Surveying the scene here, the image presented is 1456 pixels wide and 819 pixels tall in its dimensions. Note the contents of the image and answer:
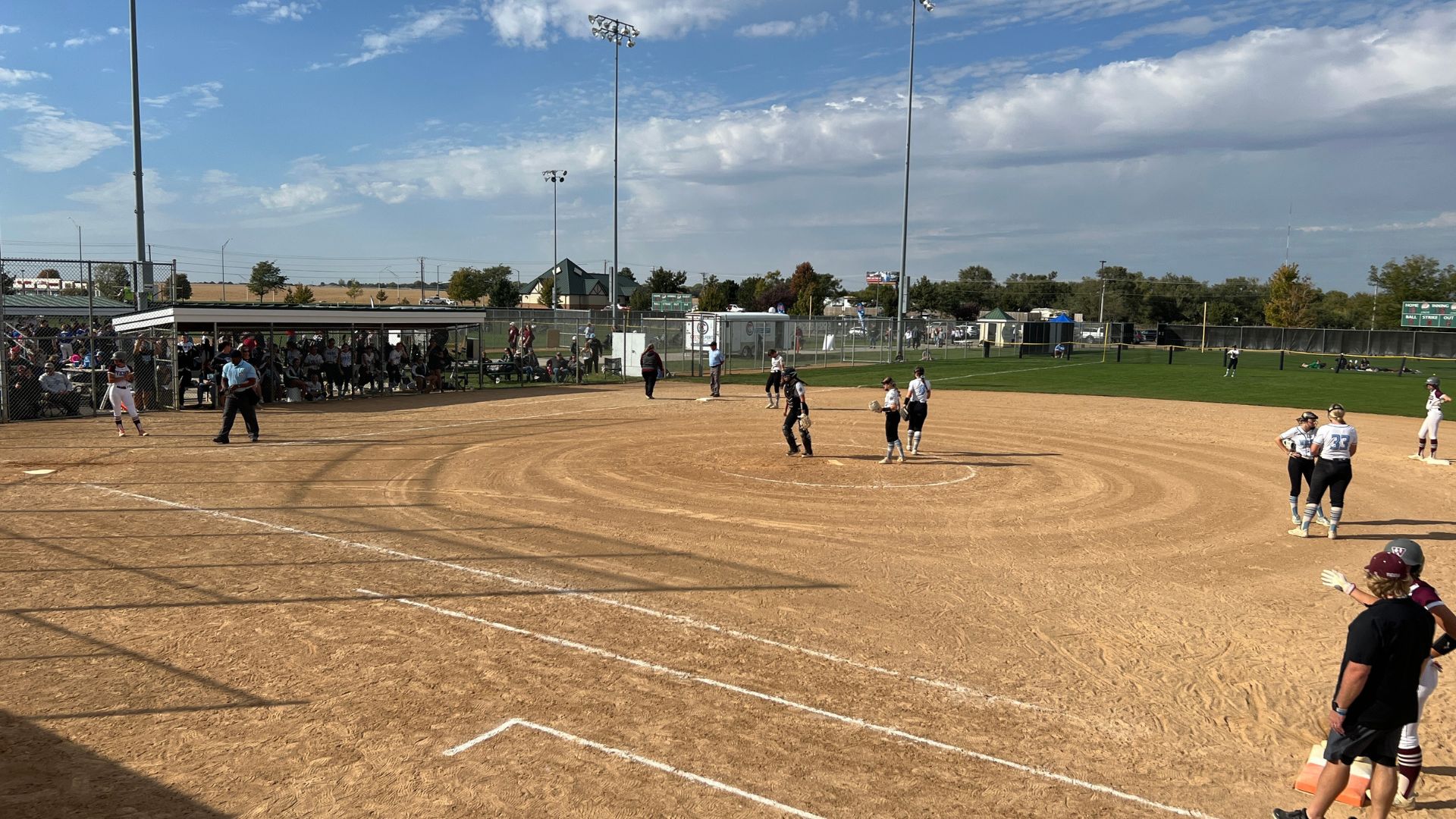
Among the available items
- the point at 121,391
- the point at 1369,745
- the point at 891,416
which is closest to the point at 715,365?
the point at 891,416

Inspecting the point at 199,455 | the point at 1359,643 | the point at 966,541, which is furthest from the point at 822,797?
the point at 199,455

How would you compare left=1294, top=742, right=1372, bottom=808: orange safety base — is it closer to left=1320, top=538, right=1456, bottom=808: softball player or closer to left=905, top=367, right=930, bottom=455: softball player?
left=1320, top=538, right=1456, bottom=808: softball player

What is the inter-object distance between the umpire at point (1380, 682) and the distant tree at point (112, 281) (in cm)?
3318

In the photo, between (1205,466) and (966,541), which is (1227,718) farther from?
(1205,466)

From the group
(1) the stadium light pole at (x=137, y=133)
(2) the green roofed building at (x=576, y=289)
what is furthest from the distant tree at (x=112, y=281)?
(2) the green roofed building at (x=576, y=289)

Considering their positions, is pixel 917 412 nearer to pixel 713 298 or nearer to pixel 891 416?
pixel 891 416

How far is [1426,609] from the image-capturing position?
5.55 meters

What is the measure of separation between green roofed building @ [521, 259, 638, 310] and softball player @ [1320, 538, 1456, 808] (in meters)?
106

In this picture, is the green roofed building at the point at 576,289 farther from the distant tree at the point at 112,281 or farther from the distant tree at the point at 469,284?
the distant tree at the point at 112,281

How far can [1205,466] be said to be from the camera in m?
18.8

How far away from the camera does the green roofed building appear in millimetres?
112438

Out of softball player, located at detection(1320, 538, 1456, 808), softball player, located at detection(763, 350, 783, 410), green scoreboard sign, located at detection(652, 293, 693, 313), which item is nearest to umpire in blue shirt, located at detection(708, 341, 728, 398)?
softball player, located at detection(763, 350, 783, 410)

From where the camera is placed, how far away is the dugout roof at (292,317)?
85.4 ft

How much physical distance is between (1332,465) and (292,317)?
1108 inches
